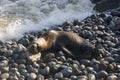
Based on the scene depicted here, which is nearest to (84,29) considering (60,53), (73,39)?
(73,39)

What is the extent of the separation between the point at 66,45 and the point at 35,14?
325 cm

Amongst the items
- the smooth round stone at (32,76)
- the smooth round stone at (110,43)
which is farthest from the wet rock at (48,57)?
the smooth round stone at (110,43)

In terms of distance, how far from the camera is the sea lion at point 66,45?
7219 mm

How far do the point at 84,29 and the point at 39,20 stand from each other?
1.90 meters

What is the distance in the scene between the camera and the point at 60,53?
7.20 meters

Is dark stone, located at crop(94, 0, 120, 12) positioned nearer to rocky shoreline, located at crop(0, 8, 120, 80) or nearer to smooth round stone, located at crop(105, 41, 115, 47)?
rocky shoreline, located at crop(0, 8, 120, 80)

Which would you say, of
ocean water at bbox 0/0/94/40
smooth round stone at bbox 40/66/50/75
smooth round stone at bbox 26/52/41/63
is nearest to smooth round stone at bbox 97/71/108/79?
smooth round stone at bbox 40/66/50/75

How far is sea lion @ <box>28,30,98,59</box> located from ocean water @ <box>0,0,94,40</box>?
1.32 meters

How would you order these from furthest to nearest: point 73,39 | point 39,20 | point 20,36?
1. point 39,20
2. point 20,36
3. point 73,39

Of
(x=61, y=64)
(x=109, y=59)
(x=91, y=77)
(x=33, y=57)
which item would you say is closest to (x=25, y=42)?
(x=33, y=57)

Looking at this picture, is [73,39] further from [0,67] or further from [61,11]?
[61,11]

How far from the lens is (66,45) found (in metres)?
7.53

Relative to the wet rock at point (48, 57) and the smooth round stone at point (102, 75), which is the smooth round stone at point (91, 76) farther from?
the wet rock at point (48, 57)

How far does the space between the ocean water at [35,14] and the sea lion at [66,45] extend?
132 cm
